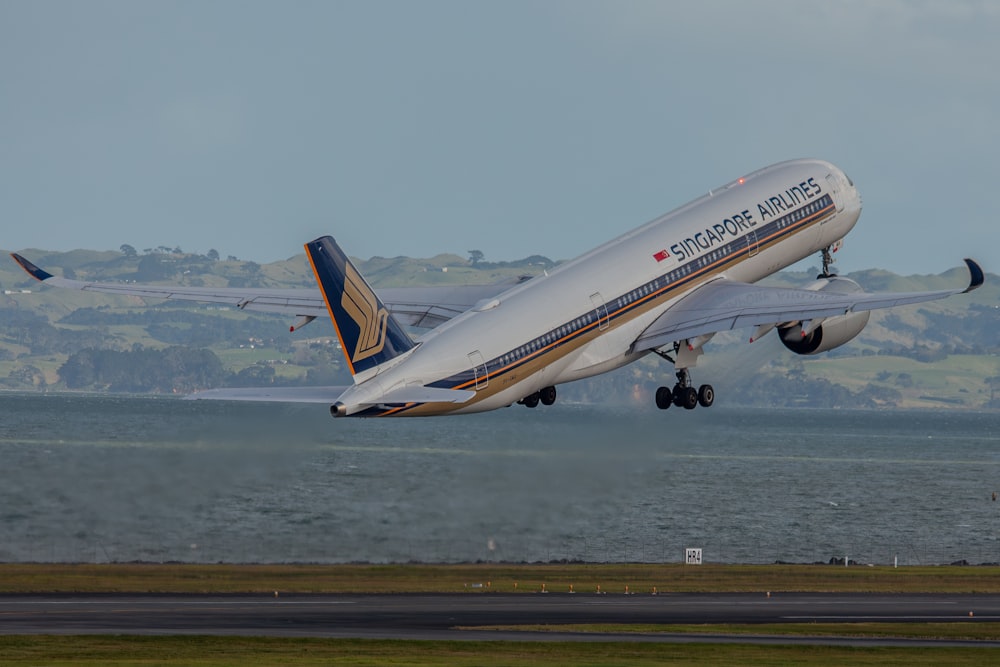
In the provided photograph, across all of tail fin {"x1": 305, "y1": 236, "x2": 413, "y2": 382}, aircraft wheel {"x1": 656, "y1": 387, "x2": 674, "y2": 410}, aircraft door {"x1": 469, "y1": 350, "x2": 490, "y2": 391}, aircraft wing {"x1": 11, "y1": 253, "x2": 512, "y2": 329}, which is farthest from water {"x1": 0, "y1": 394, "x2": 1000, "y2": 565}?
tail fin {"x1": 305, "y1": 236, "x2": 413, "y2": 382}

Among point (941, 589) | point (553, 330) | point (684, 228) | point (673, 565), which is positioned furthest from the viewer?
point (673, 565)

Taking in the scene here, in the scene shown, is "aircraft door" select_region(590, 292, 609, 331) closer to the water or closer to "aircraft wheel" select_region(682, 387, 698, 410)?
"aircraft wheel" select_region(682, 387, 698, 410)

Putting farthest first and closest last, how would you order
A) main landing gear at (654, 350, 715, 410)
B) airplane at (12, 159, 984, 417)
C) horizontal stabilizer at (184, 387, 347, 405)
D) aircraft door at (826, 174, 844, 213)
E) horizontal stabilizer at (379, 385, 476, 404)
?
aircraft door at (826, 174, 844, 213), main landing gear at (654, 350, 715, 410), airplane at (12, 159, 984, 417), horizontal stabilizer at (379, 385, 476, 404), horizontal stabilizer at (184, 387, 347, 405)

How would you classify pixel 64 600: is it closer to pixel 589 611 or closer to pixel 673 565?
pixel 589 611

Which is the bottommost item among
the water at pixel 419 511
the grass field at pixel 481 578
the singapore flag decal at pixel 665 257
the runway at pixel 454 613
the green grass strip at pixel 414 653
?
the green grass strip at pixel 414 653

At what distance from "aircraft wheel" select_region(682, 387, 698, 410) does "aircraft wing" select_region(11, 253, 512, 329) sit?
27.8ft

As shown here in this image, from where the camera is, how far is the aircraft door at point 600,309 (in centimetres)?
5734

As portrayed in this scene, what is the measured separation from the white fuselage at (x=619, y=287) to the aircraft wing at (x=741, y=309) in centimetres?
51

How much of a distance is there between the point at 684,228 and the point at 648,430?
30.7 meters

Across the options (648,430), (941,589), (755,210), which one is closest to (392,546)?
(648,430)

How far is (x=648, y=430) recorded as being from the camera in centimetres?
9231

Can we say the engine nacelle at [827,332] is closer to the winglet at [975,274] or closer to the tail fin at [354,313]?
the winglet at [975,274]

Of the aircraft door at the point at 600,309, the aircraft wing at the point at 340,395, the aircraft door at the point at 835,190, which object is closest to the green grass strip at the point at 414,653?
the aircraft wing at the point at 340,395

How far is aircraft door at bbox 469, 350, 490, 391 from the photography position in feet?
171
